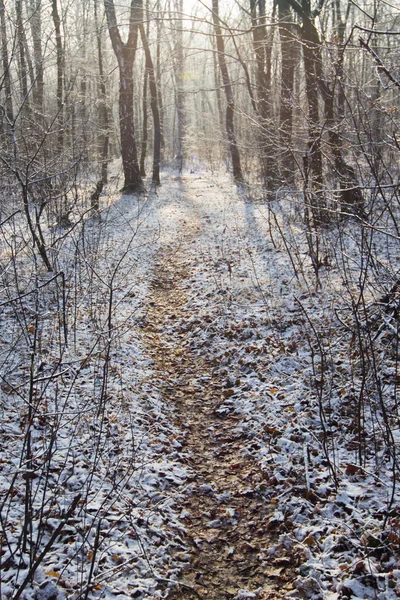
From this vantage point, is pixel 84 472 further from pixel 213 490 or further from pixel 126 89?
pixel 126 89

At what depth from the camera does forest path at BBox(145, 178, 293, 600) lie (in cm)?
307

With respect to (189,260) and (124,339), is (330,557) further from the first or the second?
(189,260)

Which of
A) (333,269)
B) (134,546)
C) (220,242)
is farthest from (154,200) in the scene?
(134,546)

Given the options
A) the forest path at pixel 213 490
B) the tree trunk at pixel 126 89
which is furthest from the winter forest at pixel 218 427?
the tree trunk at pixel 126 89

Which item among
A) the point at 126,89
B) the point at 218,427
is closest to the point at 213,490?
the point at 218,427

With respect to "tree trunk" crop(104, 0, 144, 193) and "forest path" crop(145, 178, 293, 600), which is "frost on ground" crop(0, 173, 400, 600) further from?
"tree trunk" crop(104, 0, 144, 193)

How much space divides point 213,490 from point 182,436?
811mm

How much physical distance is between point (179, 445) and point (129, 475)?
734 millimetres

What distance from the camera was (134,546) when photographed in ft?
10.5

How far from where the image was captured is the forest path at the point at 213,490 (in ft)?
10.1

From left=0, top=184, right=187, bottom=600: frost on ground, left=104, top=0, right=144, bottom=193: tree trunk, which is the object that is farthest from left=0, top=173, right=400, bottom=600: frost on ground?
left=104, top=0, right=144, bottom=193: tree trunk

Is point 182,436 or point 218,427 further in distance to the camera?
point 218,427

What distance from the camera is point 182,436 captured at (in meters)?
4.62

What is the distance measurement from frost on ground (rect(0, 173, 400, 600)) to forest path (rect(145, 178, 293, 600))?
0.08m
